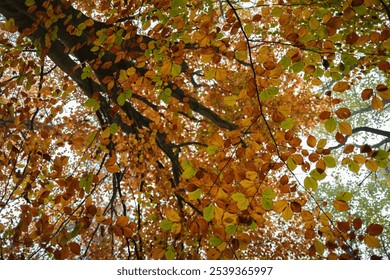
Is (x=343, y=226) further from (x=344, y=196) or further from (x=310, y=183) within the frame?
(x=310, y=183)

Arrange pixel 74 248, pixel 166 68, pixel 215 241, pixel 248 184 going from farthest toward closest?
1. pixel 166 68
2. pixel 74 248
3. pixel 248 184
4. pixel 215 241

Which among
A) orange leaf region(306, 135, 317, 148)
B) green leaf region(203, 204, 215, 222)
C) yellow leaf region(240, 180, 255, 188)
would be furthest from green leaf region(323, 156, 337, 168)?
green leaf region(203, 204, 215, 222)

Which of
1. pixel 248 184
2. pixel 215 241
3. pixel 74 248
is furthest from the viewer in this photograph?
pixel 74 248

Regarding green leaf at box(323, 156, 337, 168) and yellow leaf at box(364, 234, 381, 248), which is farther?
green leaf at box(323, 156, 337, 168)

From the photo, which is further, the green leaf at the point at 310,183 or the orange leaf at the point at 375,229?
the green leaf at the point at 310,183

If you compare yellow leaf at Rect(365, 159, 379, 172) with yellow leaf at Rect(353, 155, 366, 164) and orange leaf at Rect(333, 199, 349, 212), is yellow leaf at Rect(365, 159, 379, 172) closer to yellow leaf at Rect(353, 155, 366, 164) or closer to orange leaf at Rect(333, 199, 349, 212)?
yellow leaf at Rect(353, 155, 366, 164)

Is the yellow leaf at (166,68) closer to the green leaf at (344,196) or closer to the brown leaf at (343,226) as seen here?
the green leaf at (344,196)

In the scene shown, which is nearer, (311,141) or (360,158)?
(360,158)

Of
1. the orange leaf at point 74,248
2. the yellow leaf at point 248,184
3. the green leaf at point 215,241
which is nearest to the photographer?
the green leaf at point 215,241

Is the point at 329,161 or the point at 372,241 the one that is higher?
the point at 329,161

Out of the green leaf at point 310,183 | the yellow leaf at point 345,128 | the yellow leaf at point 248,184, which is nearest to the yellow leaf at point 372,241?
the green leaf at point 310,183

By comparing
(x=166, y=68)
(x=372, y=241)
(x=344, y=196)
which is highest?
(x=166, y=68)

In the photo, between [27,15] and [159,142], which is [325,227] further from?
[27,15]

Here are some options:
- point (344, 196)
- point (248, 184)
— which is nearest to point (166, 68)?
point (248, 184)
